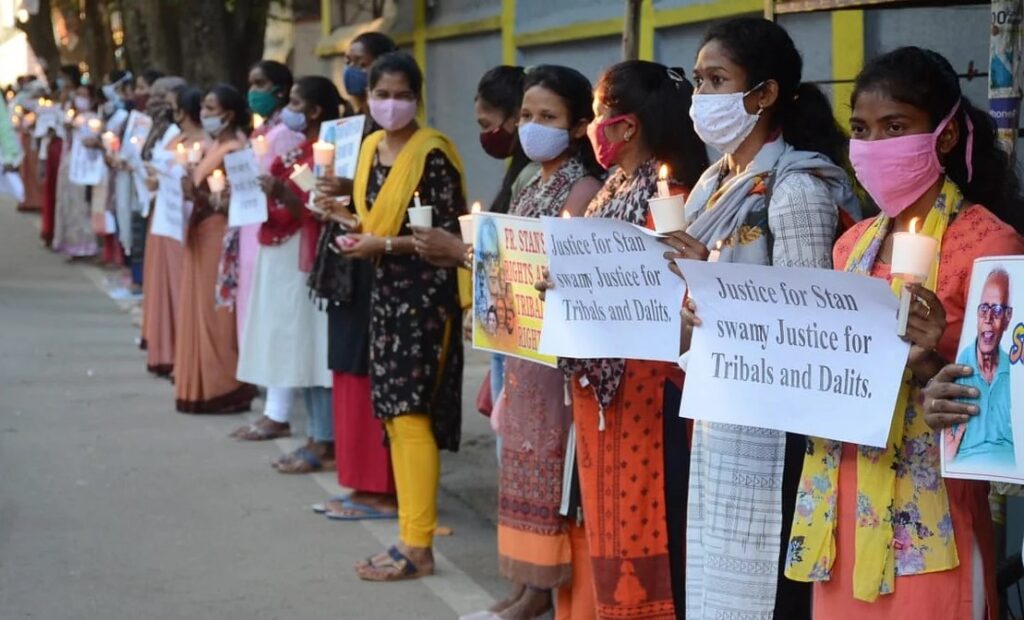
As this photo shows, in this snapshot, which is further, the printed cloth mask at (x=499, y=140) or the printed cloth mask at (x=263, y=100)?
the printed cloth mask at (x=263, y=100)

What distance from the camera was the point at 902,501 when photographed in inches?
129

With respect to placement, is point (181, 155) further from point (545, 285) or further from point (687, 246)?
point (687, 246)

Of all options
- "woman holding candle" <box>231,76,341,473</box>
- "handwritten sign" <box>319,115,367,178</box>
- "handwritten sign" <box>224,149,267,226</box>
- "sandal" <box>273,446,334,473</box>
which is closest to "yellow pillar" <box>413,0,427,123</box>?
"handwritten sign" <box>224,149,267,226</box>

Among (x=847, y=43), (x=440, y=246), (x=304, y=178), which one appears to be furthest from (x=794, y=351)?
(x=847, y=43)

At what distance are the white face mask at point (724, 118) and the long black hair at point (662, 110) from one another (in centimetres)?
66

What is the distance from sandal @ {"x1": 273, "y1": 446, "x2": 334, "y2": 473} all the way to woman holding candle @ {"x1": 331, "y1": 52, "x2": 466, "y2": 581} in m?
2.07

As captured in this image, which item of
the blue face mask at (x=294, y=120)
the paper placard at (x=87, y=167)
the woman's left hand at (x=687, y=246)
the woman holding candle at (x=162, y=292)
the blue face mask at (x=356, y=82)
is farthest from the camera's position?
the paper placard at (x=87, y=167)

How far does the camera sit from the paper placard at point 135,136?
12.3m

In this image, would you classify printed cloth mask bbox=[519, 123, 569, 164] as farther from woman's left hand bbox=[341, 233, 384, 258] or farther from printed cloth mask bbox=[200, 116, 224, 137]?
printed cloth mask bbox=[200, 116, 224, 137]

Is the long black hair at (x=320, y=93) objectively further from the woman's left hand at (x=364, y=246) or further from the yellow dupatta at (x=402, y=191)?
the woman's left hand at (x=364, y=246)

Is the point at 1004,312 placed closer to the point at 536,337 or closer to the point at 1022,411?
the point at 1022,411

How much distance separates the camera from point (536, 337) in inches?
190

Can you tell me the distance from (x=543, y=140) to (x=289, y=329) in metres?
3.69

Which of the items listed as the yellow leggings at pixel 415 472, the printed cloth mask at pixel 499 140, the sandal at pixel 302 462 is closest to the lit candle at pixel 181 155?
the sandal at pixel 302 462
